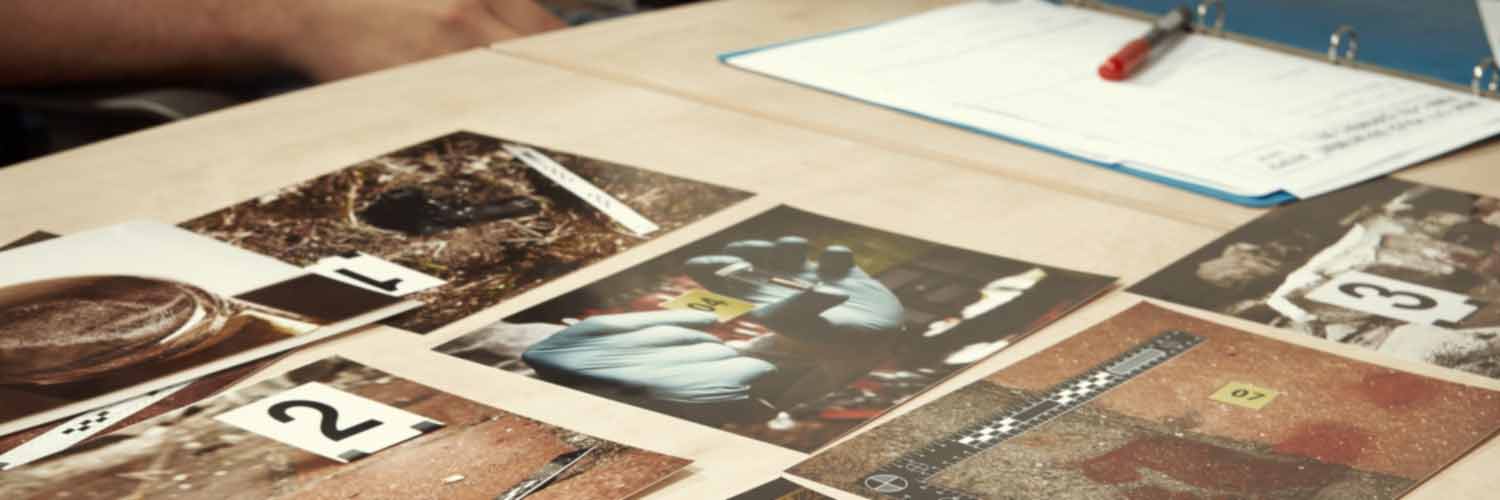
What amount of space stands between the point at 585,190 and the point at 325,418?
34 cm

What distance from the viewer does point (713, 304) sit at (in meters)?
0.86

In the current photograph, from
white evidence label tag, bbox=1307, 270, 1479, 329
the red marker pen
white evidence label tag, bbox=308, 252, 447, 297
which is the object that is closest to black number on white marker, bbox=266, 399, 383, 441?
white evidence label tag, bbox=308, 252, 447, 297

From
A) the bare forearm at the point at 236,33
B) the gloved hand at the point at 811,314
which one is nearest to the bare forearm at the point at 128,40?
the bare forearm at the point at 236,33

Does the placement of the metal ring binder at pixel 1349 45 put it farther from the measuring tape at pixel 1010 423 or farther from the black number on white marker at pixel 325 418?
the black number on white marker at pixel 325 418

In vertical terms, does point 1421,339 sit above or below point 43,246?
below

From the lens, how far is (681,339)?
32.3 inches

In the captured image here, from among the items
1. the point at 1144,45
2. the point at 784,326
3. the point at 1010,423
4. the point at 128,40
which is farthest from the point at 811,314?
the point at 128,40

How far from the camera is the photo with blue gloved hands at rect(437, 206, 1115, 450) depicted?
0.76 metres

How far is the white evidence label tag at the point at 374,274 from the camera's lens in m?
0.88

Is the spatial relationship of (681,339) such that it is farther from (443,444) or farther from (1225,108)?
(1225,108)

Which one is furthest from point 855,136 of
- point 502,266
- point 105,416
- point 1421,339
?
point 105,416

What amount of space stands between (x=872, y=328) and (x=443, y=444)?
9.1 inches

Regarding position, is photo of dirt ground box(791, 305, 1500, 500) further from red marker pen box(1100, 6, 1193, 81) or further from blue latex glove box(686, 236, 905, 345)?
red marker pen box(1100, 6, 1193, 81)

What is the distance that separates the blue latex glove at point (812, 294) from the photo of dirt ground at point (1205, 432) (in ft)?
0.27
